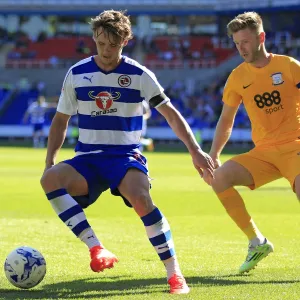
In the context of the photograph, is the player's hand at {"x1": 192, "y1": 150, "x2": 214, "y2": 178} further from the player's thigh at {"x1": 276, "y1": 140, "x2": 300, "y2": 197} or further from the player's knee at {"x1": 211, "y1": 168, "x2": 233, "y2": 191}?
the player's thigh at {"x1": 276, "y1": 140, "x2": 300, "y2": 197}

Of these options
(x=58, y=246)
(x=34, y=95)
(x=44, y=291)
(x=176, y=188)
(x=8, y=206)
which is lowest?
(x=34, y=95)

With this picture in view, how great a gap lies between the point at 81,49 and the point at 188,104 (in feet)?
37.7

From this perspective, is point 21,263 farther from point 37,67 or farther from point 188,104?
point 37,67

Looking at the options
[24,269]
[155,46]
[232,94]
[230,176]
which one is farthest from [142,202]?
[155,46]

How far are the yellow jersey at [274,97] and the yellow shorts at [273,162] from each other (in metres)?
0.08

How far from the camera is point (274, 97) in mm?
7703

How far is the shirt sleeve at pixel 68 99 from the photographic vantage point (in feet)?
23.8

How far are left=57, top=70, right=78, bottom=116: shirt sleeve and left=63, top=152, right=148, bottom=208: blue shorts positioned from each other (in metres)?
0.41

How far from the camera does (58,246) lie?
9.28 m

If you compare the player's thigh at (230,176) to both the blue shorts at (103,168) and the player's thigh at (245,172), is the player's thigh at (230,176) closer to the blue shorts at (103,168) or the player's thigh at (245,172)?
the player's thigh at (245,172)

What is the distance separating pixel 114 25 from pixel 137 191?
4.40 ft

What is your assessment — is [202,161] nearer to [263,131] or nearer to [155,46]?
[263,131]

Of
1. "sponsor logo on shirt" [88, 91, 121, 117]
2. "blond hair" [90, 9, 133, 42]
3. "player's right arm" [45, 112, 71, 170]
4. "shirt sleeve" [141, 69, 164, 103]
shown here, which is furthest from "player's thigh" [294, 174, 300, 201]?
A: "player's right arm" [45, 112, 71, 170]

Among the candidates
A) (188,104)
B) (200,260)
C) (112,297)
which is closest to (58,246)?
(200,260)
